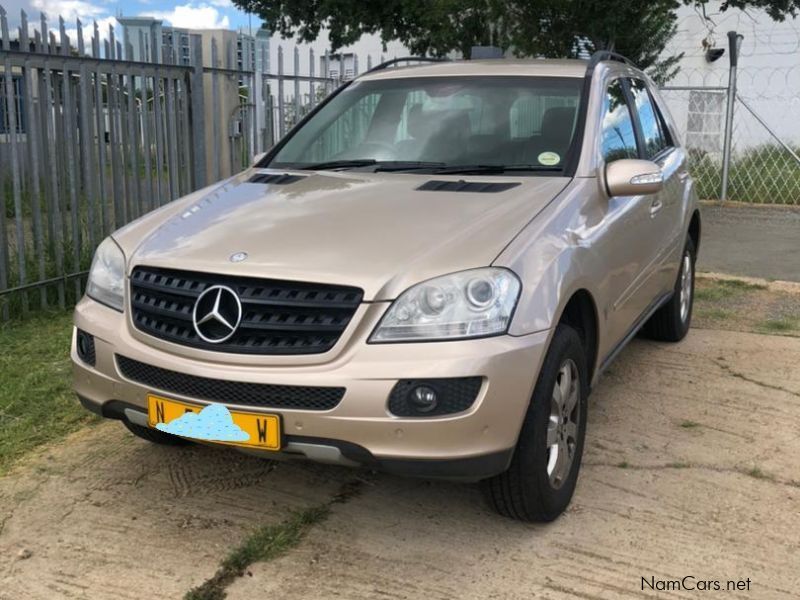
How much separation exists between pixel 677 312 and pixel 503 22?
7230 millimetres

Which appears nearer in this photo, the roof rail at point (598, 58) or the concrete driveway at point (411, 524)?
the concrete driveway at point (411, 524)

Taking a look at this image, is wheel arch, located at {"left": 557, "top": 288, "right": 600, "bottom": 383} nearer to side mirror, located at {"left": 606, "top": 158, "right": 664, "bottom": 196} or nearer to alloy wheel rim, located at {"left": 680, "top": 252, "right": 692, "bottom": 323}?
side mirror, located at {"left": 606, "top": 158, "right": 664, "bottom": 196}

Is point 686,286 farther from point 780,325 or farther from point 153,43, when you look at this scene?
point 153,43

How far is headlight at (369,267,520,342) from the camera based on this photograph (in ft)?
8.87

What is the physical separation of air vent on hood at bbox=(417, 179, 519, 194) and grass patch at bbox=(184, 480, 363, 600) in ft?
4.22

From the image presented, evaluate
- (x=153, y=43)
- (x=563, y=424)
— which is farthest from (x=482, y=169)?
(x=153, y=43)

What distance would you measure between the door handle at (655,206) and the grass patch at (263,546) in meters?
2.14

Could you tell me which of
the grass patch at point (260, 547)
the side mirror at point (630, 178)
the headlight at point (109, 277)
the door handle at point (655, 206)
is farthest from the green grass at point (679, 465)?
the headlight at point (109, 277)

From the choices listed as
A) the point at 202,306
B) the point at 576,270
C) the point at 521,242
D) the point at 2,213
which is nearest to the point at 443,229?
the point at 521,242

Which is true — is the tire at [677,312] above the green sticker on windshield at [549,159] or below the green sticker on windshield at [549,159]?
below

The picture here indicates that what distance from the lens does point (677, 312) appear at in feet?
17.9

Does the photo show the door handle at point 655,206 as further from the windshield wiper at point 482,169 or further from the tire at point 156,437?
the tire at point 156,437

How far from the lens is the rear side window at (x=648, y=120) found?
15.8 feet

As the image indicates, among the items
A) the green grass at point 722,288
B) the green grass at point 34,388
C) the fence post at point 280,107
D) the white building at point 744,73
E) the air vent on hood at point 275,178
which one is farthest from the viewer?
the white building at point 744,73
